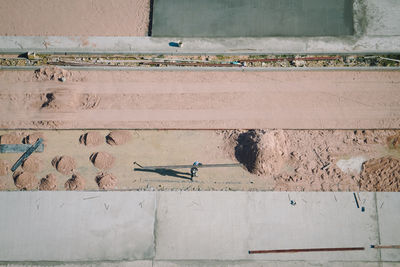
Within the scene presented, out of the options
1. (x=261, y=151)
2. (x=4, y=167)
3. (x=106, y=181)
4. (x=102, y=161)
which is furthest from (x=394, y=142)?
(x=4, y=167)

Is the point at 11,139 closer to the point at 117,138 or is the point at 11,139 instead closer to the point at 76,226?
the point at 117,138

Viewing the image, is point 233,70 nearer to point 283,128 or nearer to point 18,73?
point 283,128

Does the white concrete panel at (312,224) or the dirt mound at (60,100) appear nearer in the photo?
the white concrete panel at (312,224)

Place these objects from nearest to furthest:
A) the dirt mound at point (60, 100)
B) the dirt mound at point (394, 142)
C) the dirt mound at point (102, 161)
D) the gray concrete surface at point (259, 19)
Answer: the dirt mound at point (102, 161), the dirt mound at point (394, 142), the dirt mound at point (60, 100), the gray concrete surface at point (259, 19)

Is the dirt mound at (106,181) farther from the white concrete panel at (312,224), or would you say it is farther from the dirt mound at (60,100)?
the white concrete panel at (312,224)

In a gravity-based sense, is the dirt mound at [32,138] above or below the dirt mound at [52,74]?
below

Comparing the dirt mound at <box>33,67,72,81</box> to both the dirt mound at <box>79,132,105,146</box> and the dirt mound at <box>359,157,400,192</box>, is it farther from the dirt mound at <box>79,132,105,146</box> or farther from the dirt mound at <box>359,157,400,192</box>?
the dirt mound at <box>359,157,400,192</box>

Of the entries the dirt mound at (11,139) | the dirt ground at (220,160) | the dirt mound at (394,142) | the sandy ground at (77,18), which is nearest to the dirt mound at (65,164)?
the dirt ground at (220,160)
